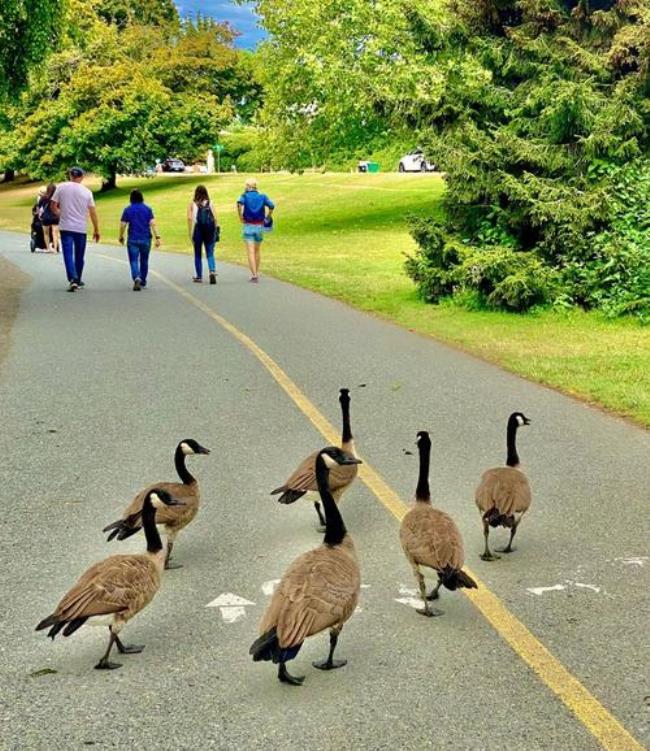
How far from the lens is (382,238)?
36750mm

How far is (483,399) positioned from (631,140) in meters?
8.14

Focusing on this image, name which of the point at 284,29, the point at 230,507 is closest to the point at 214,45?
the point at 284,29

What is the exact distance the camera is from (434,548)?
185 inches

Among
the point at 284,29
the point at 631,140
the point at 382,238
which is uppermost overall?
the point at 284,29

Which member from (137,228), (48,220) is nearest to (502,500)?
(137,228)

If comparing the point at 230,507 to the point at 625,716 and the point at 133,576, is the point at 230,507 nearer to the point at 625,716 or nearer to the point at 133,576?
the point at 133,576

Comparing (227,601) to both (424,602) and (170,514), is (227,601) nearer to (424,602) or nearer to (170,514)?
(170,514)

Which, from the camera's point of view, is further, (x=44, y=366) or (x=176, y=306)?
(x=176, y=306)

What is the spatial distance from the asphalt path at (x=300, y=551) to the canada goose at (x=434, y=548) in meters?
0.26

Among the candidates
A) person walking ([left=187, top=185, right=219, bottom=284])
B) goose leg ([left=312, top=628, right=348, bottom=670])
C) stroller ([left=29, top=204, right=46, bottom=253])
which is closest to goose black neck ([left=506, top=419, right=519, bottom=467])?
goose leg ([left=312, top=628, right=348, bottom=670])

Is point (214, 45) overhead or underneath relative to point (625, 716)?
overhead

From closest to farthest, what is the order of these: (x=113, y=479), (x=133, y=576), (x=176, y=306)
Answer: (x=133, y=576), (x=113, y=479), (x=176, y=306)

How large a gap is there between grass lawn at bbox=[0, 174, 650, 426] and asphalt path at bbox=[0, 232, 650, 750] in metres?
0.86

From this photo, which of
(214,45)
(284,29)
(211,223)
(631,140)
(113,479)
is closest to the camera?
(113,479)
